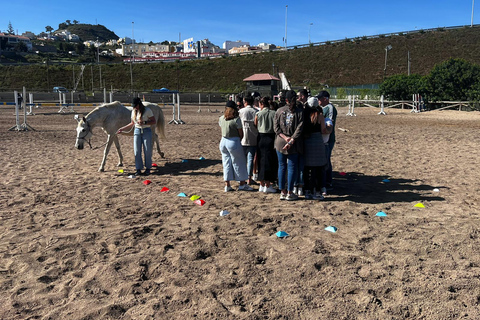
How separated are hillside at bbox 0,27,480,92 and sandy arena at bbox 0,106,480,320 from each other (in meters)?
58.7

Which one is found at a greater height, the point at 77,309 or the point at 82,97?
the point at 82,97

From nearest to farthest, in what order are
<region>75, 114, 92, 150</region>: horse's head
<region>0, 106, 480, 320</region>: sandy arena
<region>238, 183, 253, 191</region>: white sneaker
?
<region>0, 106, 480, 320</region>: sandy arena < <region>238, 183, 253, 191</region>: white sneaker < <region>75, 114, 92, 150</region>: horse's head

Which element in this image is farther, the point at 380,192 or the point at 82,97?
the point at 82,97

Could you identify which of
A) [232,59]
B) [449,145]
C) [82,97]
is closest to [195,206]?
[449,145]

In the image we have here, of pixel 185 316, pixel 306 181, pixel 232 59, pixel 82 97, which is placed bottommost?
pixel 185 316

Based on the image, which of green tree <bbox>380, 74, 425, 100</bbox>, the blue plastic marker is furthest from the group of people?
green tree <bbox>380, 74, 425, 100</bbox>

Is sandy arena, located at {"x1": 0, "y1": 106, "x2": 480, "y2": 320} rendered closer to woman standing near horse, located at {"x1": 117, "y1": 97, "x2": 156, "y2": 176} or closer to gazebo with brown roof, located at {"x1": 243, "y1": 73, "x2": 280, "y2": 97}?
woman standing near horse, located at {"x1": 117, "y1": 97, "x2": 156, "y2": 176}

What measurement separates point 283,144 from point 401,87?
34728 mm

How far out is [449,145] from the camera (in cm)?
1223

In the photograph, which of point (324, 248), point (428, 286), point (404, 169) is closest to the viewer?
point (428, 286)

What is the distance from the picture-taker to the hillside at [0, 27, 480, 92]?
6725cm

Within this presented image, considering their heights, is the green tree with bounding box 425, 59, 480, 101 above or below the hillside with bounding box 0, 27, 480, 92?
below

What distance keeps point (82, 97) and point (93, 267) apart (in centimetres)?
4332

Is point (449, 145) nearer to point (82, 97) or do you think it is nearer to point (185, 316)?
point (185, 316)
